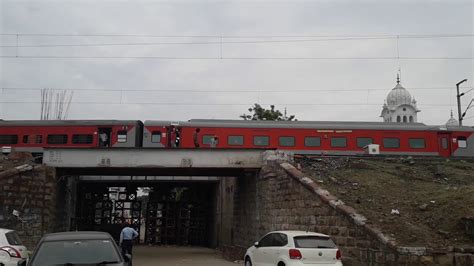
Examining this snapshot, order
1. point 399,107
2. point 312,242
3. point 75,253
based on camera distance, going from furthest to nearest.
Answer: point 399,107 → point 312,242 → point 75,253

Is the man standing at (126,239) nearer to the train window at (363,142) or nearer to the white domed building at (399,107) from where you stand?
the train window at (363,142)

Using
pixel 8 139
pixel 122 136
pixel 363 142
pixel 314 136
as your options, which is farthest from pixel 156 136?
pixel 363 142

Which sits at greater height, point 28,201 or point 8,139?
point 8,139

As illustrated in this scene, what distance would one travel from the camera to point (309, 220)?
1748cm

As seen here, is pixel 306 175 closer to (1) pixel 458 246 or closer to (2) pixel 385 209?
(2) pixel 385 209

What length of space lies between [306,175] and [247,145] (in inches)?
441

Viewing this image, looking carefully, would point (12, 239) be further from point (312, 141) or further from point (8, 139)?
point (8, 139)

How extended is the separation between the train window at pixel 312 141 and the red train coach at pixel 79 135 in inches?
415

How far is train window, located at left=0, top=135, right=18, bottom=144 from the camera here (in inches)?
1238

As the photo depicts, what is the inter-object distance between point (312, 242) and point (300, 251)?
0.50 metres

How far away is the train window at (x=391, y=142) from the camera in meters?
31.7

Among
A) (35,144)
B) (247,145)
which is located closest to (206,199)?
(247,145)

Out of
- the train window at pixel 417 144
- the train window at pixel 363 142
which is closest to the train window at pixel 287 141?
the train window at pixel 363 142

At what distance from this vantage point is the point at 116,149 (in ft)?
75.4
